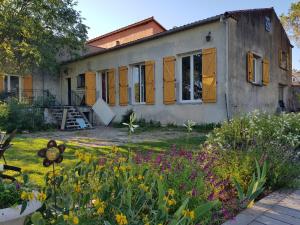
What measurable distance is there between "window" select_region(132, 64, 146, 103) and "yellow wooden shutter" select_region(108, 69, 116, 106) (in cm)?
135

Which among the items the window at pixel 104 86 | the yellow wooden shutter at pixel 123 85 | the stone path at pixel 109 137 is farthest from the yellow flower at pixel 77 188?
the window at pixel 104 86

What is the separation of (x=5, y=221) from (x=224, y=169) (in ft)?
7.79

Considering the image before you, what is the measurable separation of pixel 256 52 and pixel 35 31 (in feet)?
31.5

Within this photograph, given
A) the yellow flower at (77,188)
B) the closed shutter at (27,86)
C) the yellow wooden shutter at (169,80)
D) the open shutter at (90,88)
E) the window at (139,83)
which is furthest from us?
the closed shutter at (27,86)

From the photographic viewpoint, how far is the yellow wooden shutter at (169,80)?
12195mm

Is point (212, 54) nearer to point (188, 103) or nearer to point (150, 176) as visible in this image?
point (188, 103)

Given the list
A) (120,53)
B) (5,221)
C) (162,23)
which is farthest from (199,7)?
(162,23)

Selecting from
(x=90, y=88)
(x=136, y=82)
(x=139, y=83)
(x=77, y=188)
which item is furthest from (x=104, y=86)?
(x=77, y=188)

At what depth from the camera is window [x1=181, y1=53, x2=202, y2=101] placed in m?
11.8

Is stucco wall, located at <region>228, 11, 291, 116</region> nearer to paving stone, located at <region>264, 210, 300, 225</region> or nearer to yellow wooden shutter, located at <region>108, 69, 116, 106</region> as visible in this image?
yellow wooden shutter, located at <region>108, 69, 116, 106</region>

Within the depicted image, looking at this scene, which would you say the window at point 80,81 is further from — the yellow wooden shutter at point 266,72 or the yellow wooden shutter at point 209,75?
the yellow wooden shutter at point 266,72

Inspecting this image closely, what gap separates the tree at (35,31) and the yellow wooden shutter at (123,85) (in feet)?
9.03

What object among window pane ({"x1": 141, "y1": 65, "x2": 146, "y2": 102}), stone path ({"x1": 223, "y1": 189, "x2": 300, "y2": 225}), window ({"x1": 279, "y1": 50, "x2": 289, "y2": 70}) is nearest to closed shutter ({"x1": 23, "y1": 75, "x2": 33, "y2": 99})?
window pane ({"x1": 141, "y1": 65, "x2": 146, "y2": 102})

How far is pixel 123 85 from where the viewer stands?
1451 cm
